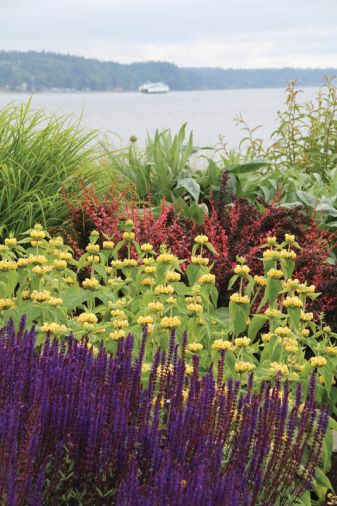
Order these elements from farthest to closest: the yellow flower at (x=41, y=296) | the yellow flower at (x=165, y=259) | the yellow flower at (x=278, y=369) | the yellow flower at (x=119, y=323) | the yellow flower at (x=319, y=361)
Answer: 1. the yellow flower at (x=165, y=259)
2. the yellow flower at (x=41, y=296)
3. the yellow flower at (x=119, y=323)
4. the yellow flower at (x=319, y=361)
5. the yellow flower at (x=278, y=369)

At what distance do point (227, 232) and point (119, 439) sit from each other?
367 centimetres

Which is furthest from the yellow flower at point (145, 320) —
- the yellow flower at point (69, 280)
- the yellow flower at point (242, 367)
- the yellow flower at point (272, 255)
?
the yellow flower at point (69, 280)

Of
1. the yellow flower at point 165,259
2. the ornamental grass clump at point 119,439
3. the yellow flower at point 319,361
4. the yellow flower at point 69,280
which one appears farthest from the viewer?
the yellow flower at point 69,280

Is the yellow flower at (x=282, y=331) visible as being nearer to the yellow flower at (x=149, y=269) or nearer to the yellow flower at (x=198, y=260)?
the yellow flower at (x=198, y=260)

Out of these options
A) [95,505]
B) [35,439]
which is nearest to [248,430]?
[95,505]

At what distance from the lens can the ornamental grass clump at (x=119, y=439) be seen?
6.56ft

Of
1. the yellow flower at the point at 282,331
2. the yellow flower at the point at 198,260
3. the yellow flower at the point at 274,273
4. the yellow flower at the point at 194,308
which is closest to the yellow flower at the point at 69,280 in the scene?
the yellow flower at the point at 198,260

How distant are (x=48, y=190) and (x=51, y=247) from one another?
69.4 inches

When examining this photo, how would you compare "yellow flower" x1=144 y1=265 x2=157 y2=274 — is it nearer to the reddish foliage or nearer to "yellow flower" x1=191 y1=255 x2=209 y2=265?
"yellow flower" x1=191 y1=255 x2=209 y2=265

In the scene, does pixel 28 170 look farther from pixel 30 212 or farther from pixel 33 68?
pixel 33 68

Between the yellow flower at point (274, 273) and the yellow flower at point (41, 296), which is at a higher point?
the yellow flower at point (274, 273)

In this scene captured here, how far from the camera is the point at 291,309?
11.9 feet

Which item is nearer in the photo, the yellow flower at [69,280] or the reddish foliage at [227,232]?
the yellow flower at [69,280]

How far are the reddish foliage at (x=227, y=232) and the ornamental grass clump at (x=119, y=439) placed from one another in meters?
2.25
